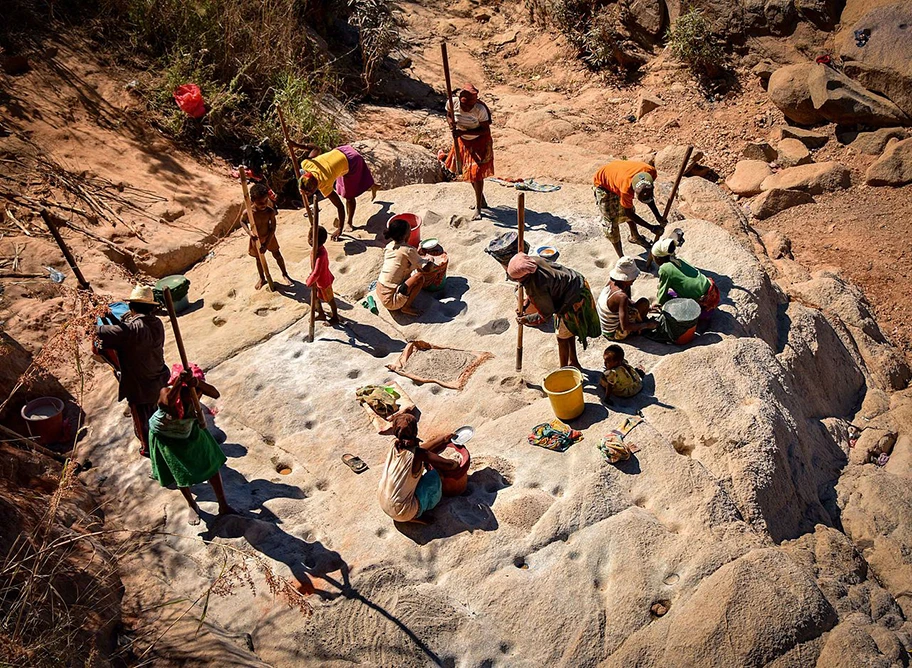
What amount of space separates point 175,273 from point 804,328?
20.2ft

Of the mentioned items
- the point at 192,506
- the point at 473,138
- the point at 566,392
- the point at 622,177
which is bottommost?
the point at 192,506

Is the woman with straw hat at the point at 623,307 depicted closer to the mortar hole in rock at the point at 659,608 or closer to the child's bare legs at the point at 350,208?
the mortar hole in rock at the point at 659,608

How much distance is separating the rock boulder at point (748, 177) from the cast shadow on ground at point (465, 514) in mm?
6793

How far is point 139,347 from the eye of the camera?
15.9 ft

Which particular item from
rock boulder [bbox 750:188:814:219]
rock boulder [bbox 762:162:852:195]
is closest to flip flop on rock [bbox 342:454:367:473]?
rock boulder [bbox 750:188:814:219]

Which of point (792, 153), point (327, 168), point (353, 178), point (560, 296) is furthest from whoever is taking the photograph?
point (792, 153)

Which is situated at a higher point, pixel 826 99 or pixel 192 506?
pixel 826 99

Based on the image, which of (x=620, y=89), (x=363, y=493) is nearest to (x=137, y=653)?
(x=363, y=493)

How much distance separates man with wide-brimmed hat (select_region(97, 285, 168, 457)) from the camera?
4.80 metres

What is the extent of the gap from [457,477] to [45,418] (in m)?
3.20

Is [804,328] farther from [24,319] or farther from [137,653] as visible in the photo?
[24,319]

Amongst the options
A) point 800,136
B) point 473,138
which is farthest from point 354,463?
point 800,136

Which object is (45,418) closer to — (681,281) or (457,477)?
(457,477)

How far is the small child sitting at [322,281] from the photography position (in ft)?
20.9
